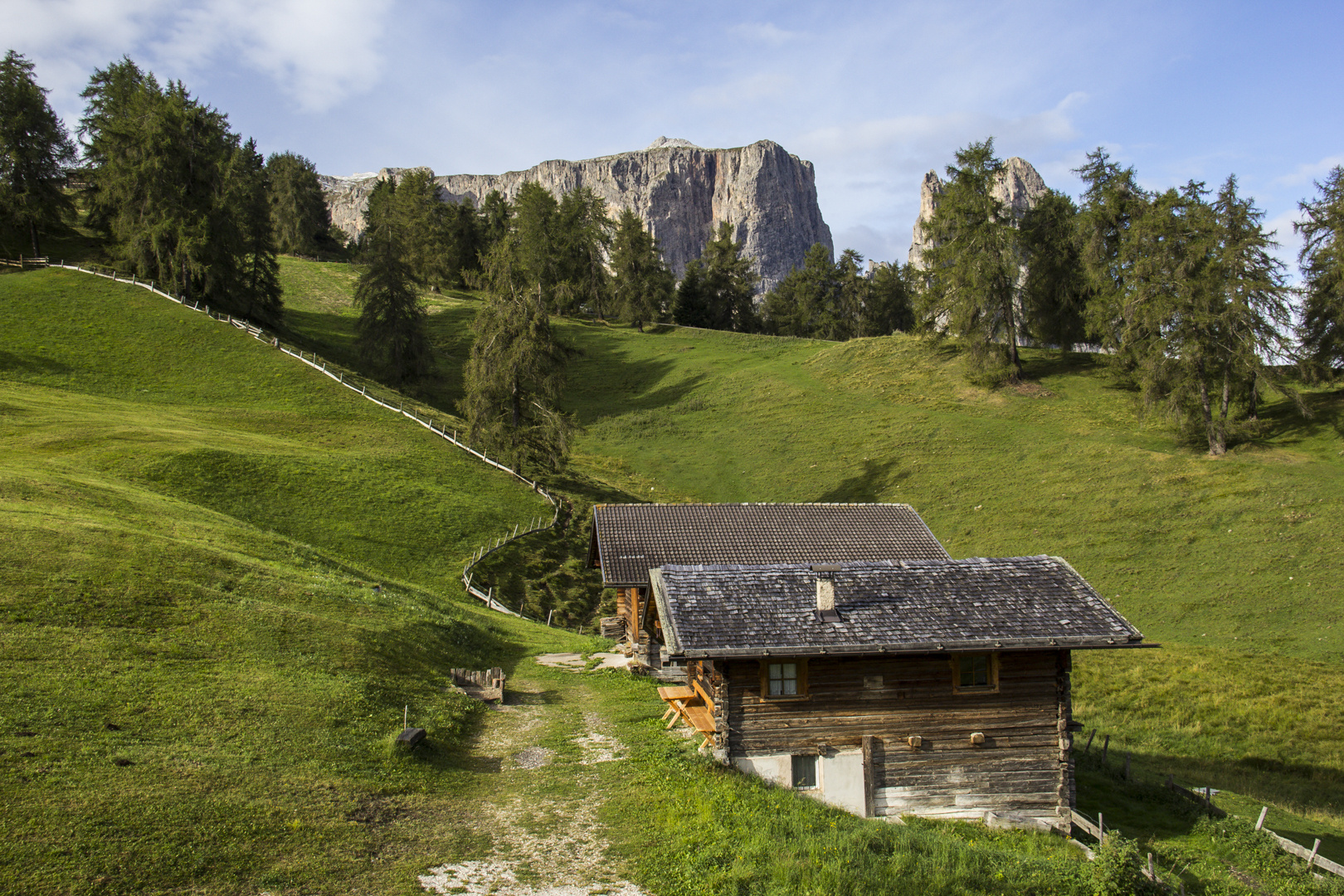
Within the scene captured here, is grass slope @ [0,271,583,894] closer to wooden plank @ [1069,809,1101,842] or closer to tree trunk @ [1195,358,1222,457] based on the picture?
wooden plank @ [1069,809,1101,842]

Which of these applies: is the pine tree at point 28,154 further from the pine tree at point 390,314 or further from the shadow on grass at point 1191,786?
the shadow on grass at point 1191,786

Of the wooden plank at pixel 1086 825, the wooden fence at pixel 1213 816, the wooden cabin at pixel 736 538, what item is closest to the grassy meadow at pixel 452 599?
the wooden fence at pixel 1213 816

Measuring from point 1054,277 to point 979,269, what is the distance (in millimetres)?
9325

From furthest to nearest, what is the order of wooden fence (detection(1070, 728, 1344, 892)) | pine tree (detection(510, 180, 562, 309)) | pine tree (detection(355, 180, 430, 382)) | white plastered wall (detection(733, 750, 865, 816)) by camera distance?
pine tree (detection(510, 180, 562, 309)), pine tree (detection(355, 180, 430, 382)), white plastered wall (detection(733, 750, 865, 816)), wooden fence (detection(1070, 728, 1344, 892))

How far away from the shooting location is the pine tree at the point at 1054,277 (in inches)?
2506

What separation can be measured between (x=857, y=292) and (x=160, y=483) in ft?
283

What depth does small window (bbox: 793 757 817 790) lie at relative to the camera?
16.8 m

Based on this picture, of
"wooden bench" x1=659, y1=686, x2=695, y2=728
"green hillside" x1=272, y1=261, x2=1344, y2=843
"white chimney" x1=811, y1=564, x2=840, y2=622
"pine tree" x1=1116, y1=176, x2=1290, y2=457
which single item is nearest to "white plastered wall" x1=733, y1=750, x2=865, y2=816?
"wooden bench" x1=659, y1=686, x2=695, y2=728

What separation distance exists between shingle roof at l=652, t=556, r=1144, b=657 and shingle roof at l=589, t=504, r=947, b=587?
10.6 metres

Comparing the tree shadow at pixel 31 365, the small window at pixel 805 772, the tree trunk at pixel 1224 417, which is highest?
the tree shadow at pixel 31 365

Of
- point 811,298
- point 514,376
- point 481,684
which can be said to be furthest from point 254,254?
point 811,298

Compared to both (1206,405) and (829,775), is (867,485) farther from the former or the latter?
(829,775)

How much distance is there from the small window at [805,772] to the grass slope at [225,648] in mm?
6617

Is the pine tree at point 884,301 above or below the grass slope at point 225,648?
above
